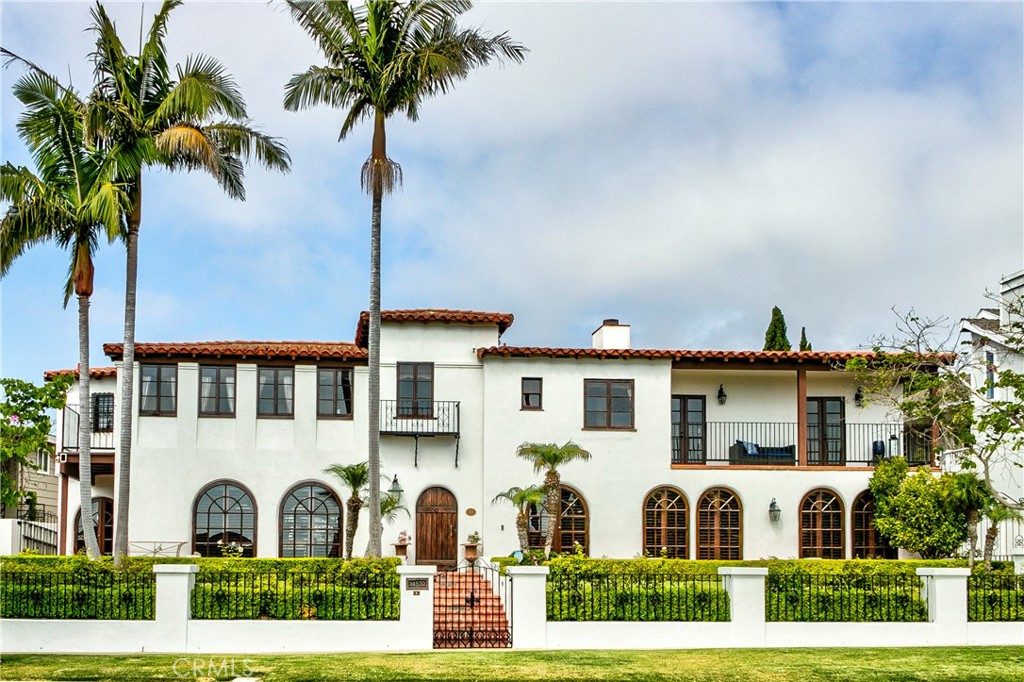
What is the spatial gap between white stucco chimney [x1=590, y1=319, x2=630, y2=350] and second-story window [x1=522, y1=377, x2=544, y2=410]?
2.36 m

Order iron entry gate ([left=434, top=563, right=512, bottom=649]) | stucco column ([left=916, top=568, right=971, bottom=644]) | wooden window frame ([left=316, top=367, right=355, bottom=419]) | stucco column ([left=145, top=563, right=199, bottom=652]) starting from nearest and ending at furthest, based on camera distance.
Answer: stucco column ([left=145, top=563, right=199, bottom=652]) → iron entry gate ([left=434, top=563, right=512, bottom=649]) → stucco column ([left=916, top=568, right=971, bottom=644]) → wooden window frame ([left=316, top=367, right=355, bottom=419])

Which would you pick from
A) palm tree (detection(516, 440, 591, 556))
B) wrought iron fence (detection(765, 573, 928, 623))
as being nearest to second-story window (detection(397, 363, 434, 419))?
palm tree (detection(516, 440, 591, 556))

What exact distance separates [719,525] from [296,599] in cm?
1337

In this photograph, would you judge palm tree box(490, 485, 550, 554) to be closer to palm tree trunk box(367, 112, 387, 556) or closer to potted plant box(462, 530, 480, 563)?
potted plant box(462, 530, 480, 563)

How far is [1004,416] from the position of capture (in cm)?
2039

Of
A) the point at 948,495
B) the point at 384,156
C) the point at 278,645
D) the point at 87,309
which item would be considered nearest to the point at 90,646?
the point at 278,645

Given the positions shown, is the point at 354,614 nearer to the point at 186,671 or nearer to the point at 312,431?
the point at 186,671

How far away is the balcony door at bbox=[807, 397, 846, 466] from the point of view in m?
31.3

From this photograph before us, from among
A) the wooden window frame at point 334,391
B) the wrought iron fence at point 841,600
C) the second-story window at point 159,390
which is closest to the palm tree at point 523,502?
the wooden window frame at point 334,391

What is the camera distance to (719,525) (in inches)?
1156

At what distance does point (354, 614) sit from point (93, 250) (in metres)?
11.2

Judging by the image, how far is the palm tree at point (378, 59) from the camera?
972 inches

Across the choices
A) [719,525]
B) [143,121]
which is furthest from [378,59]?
[719,525]

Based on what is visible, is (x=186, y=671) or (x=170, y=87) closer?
→ (x=186, y=671)
